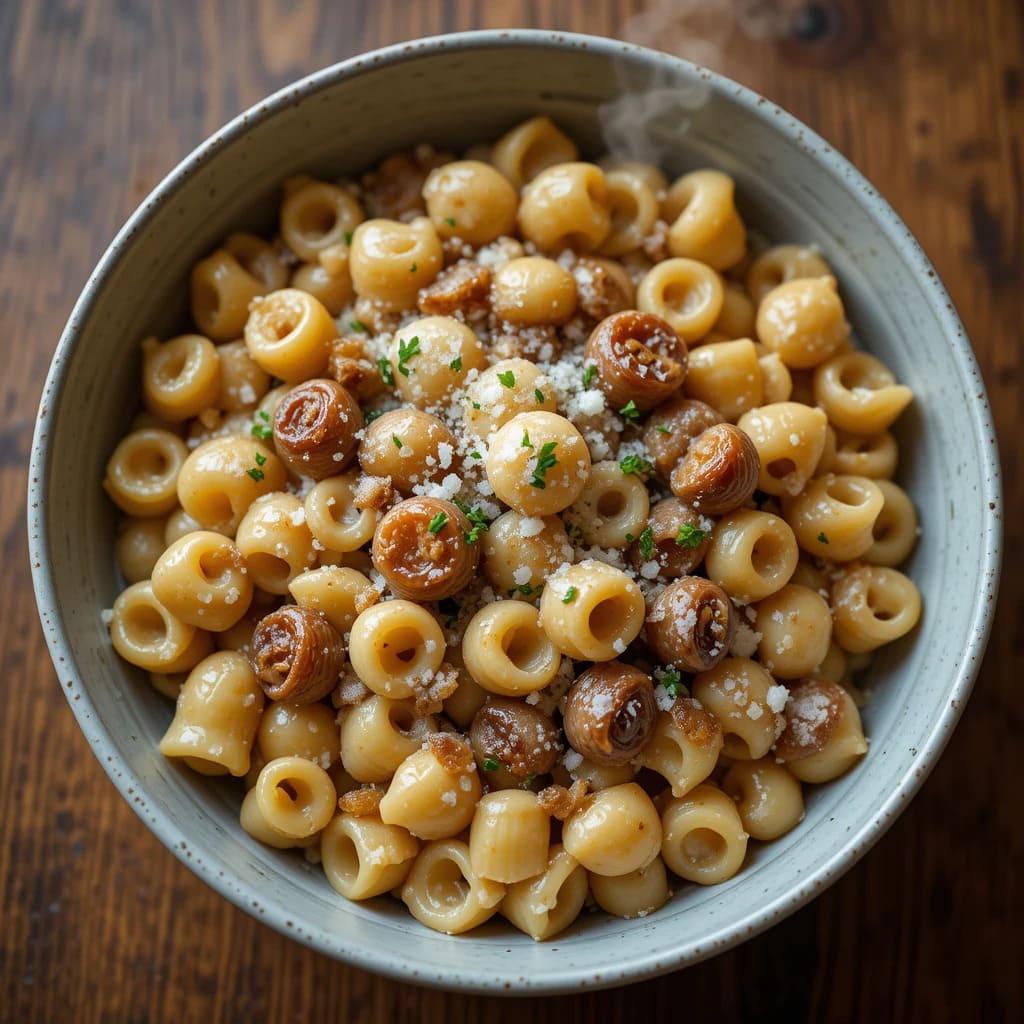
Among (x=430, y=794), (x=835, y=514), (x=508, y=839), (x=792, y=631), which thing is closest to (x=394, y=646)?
(x=430, y=794)

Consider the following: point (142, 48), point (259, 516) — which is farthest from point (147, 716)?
point (142, 48)

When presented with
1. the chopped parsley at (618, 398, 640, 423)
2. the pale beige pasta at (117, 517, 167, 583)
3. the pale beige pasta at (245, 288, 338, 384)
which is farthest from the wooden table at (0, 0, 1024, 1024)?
the chopped parsley at (618, 398, 640, 423)

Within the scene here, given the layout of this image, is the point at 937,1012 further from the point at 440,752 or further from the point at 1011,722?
the point at 440,752

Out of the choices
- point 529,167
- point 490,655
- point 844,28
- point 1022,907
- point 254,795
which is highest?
point 844,28

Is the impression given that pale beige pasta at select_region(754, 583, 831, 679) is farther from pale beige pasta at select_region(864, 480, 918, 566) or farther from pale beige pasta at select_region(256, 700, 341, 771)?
pale beige pasta at select_region(256, 700, 341, 771)

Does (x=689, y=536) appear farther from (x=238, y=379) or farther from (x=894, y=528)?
(x=238, y=379)

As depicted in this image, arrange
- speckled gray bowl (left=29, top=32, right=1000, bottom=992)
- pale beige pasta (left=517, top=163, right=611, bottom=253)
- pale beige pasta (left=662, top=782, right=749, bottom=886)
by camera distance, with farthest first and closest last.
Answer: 1. pale beige pasta (left=517, top=163, right=611, bottom=253)
2. pale beige pasta (left=662, top=782, right=749, bottom=886)
3. speckled gray bowl (left=29, top=32, right=1000, bottom=992)
